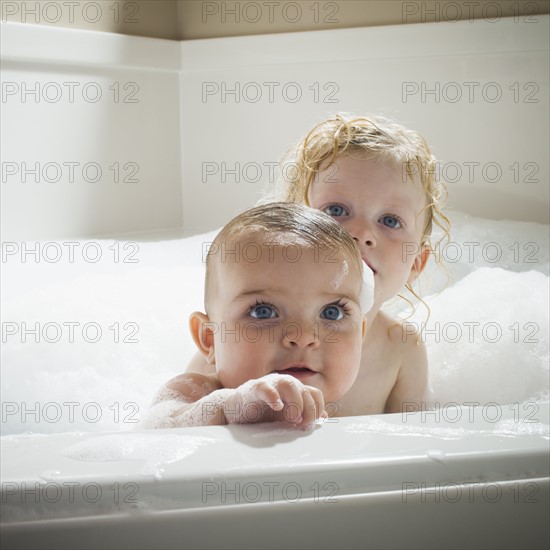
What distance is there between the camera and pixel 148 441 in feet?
1.98

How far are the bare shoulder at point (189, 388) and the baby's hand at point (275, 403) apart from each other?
151 mm

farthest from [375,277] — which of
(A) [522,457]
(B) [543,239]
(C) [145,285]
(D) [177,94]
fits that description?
(D) [177,94]

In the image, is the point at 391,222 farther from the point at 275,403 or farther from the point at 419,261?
the point at 275,403

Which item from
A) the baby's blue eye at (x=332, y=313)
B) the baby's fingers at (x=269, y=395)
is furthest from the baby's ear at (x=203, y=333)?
the baby's fingers at (x=269, y=395)

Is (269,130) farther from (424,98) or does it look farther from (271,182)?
(424,98)

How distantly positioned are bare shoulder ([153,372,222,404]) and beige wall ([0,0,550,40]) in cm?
108

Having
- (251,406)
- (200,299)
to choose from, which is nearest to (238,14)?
(200,299)

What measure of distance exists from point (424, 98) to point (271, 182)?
1.31 feet

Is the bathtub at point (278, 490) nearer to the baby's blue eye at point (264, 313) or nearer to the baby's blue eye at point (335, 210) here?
the baby's blue eye at point (264, 313)

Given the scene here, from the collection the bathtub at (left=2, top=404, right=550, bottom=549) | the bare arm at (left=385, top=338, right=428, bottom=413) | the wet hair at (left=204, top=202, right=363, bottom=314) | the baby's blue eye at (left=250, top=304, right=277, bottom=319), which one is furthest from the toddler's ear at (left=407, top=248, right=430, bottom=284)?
the bathtub at (left=2, top=404, right=550, bottom=549)

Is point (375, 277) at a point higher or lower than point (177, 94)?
lower

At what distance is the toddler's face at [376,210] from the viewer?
1.18 meters

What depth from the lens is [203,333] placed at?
0.96 meters

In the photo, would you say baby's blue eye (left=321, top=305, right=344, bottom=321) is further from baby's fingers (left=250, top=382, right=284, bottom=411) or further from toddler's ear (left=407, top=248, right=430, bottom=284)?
toddler's ear (left=407, top=248, right=430, bottom=284)
